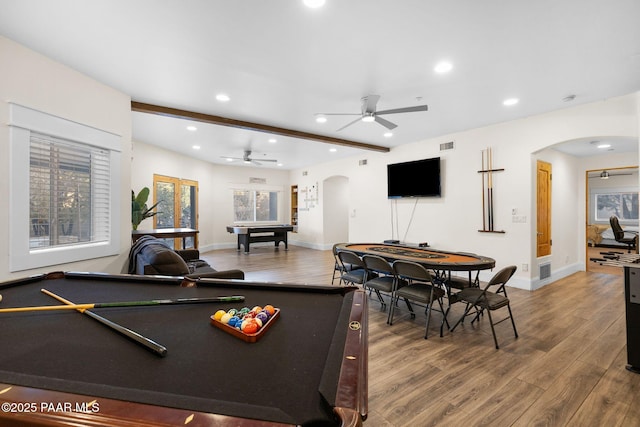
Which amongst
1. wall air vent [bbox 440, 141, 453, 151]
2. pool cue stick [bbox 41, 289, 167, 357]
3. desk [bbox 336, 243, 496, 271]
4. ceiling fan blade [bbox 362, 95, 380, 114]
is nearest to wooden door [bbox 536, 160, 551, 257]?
wall air vent [bbox 440, 141, 453, 151]

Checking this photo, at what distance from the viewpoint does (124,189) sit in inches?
139

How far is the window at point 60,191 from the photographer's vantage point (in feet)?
8.12

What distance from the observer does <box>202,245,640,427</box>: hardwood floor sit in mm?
1722

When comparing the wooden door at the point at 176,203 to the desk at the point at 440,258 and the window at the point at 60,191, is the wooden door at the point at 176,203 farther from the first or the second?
the desk at the point at 440,258

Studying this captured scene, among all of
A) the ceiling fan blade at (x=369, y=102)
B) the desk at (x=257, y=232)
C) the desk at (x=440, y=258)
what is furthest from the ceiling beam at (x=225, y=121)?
the desk at (x=257, y=232)

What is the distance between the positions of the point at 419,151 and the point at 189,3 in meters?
5.00

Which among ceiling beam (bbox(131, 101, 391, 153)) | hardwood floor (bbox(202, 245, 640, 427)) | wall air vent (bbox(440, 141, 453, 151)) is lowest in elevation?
hardwood floor (bbox(202, 245, 640, 427))

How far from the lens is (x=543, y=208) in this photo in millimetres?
4840

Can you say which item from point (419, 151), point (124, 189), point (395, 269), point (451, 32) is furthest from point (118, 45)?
point (419, 151)

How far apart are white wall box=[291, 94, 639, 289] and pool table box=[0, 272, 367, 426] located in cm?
423

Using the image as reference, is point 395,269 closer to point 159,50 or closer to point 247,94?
point 247,94

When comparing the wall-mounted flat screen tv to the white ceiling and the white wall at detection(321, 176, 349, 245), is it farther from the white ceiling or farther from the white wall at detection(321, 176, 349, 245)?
the white wall at detection(321, 176, 349, 245)

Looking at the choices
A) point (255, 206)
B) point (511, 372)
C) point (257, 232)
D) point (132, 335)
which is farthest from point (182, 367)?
point (255, 206)

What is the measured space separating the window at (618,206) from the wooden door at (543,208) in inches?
274
